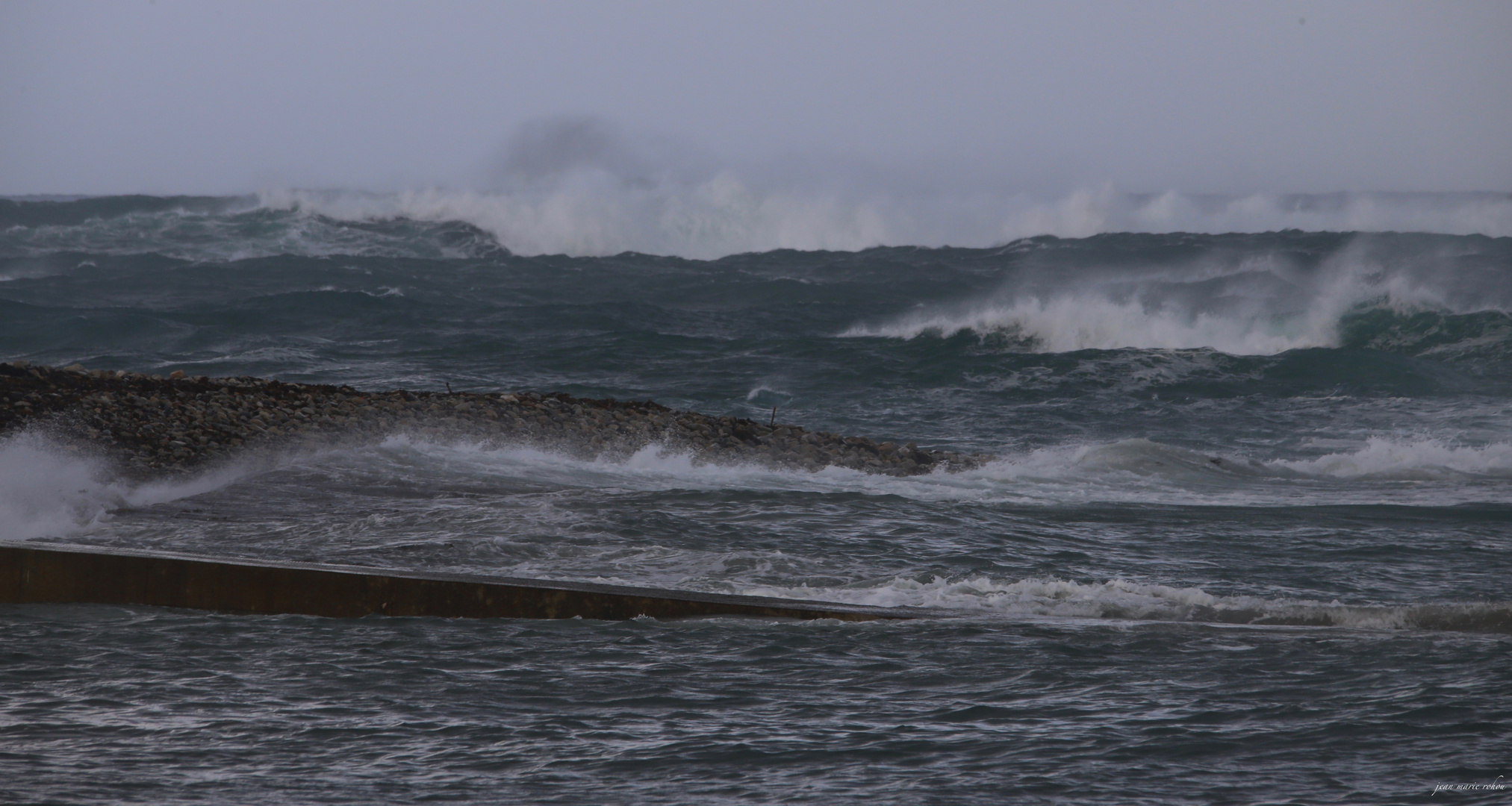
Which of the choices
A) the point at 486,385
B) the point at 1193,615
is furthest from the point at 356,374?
the point at 1193,615

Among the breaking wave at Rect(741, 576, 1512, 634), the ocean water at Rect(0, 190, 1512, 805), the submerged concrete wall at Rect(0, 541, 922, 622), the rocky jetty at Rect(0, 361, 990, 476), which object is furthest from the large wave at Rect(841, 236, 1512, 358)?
the submerged concrete wall at Rect(0, 541, 922, 622)

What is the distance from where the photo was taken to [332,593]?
5.54 metres

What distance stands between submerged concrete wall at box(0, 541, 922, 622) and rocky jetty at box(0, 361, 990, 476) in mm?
4161

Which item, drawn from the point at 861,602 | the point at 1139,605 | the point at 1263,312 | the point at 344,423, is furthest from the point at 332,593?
the point at 1263,312

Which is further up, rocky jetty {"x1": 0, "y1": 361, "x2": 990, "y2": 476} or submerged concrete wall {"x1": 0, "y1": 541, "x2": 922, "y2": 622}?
rocky jetty {"x1": 0, "y1": 361, "x2": 990, "y2": 476}

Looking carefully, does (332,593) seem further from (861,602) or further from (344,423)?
(344,423)

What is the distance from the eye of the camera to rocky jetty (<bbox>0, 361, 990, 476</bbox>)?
1039 cm

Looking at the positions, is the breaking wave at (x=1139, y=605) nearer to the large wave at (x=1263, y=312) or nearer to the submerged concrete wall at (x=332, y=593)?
the submerged concrete wall at (x=332, y=593)

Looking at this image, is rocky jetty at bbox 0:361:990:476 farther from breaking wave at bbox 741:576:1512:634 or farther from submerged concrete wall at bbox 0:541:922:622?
breaking wave at bbox 741:576:1512:634

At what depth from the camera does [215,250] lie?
144 ft

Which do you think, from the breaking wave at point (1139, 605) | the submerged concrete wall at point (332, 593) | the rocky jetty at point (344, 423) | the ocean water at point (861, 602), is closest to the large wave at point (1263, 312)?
the ocean water at point (861, 602)

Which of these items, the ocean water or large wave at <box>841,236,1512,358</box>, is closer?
the ocean water

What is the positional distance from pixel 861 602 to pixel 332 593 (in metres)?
2.50

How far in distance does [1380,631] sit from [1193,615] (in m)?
0.79
